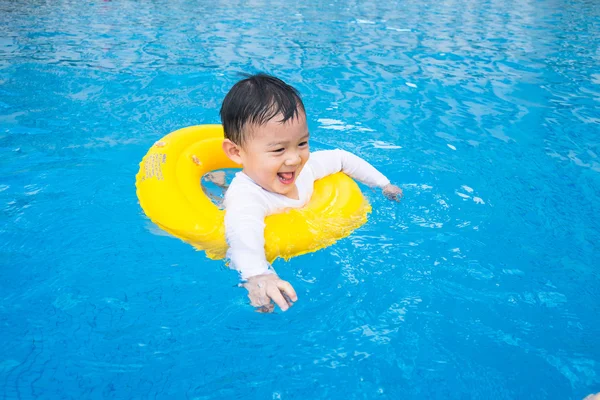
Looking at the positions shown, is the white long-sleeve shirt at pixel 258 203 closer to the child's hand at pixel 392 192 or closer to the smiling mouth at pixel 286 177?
the child's hand at pixel 392 192

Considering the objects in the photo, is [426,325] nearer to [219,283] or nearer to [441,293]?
[441,293]

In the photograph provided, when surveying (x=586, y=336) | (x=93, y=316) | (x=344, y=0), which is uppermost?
(x=93, y=316)

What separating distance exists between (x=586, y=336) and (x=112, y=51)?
812cm

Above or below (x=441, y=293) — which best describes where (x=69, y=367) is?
above

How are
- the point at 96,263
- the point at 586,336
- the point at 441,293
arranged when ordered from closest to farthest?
the point at 586,336, the point at 441,293, the point at 96,263

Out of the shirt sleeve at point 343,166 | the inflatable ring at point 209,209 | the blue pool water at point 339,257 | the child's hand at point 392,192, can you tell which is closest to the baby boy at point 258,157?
the inflatable ring at point 209,209

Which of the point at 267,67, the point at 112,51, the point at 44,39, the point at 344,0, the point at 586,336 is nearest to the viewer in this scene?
the point at 586,336

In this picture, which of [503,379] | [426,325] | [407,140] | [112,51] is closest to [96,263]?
[426,325]

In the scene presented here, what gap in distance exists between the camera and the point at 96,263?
3023 mm

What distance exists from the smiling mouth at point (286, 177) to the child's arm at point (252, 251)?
178mm

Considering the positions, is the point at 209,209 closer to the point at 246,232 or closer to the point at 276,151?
the point at 246,232

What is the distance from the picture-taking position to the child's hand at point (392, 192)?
3678 mm

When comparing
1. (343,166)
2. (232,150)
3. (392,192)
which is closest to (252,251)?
(232,150)

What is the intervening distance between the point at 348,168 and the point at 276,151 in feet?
3.31
